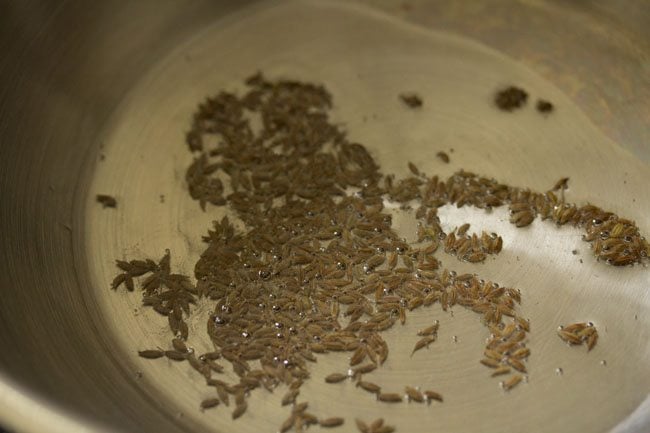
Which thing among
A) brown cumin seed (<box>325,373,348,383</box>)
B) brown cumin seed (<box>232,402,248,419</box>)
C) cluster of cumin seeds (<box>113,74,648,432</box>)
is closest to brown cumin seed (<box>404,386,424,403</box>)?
cluster of cumin seeds (<box>113,74,648,432</box>)

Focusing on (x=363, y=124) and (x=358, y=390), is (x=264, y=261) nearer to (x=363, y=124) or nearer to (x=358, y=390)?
(x=358, y=390)

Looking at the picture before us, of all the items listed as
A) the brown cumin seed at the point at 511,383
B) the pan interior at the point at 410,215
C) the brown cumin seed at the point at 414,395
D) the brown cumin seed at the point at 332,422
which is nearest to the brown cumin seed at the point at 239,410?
the pan interior at the point at 410,215

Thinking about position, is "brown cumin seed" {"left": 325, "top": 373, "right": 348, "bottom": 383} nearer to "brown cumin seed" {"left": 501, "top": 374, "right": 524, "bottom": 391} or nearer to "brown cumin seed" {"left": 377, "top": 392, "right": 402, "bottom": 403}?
"brown cumin seed" {"left": 377, "top": 392, "right": 402, "bottom": 403}

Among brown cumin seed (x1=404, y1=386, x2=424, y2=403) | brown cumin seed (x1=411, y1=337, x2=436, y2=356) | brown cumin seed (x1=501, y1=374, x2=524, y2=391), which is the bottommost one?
brown cumin seed (x1=404, y1=386, x2=424, y2=403)

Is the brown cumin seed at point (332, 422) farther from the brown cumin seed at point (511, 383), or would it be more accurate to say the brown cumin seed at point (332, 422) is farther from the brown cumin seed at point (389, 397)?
the brown cumin seed at point (511, 383)

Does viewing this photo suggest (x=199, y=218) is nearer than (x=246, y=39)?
Yes

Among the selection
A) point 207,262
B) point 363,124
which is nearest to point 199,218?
point 207,262
